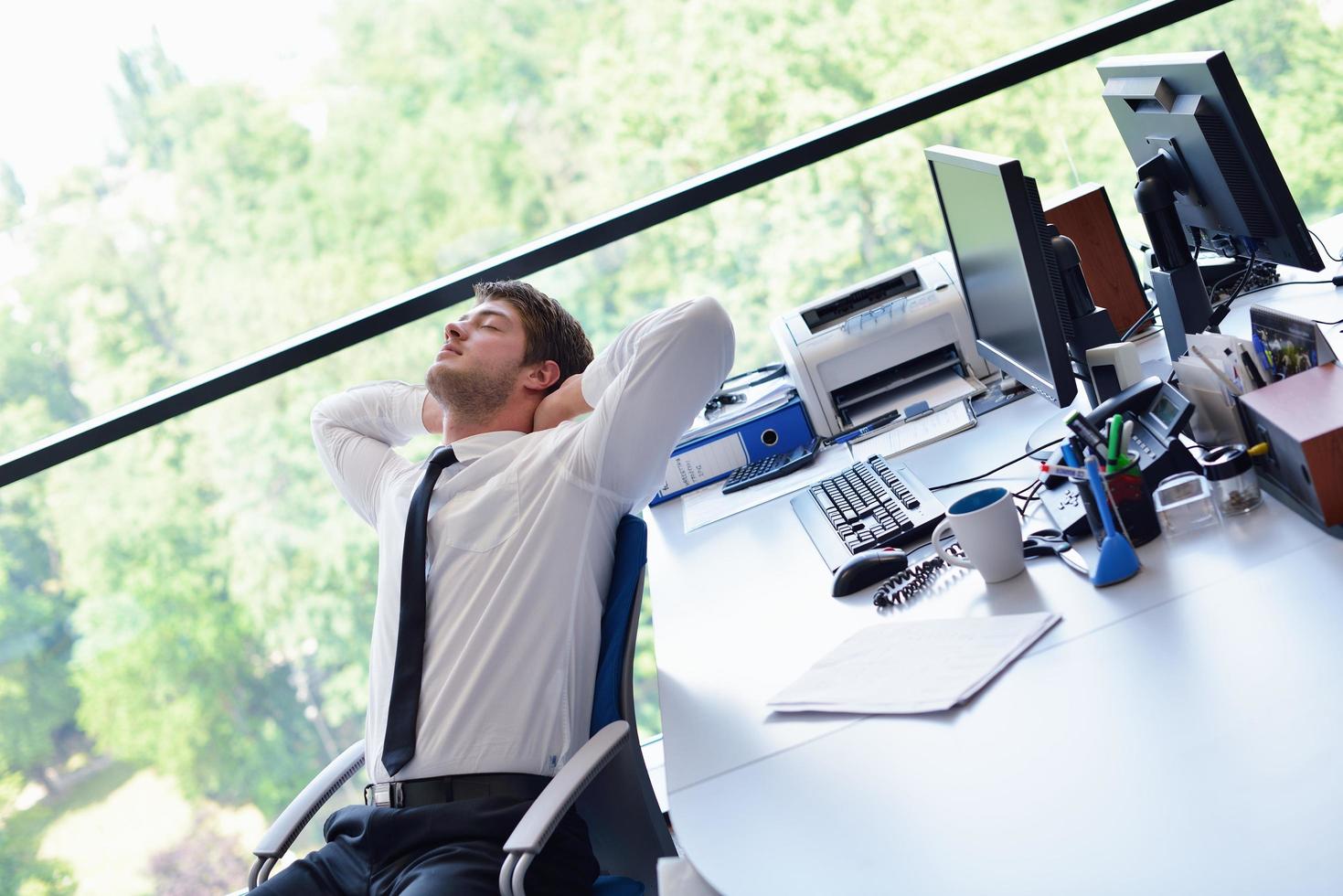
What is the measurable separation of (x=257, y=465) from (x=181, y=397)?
6.89 metres

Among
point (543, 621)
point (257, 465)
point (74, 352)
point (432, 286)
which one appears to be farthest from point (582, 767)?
point (74, 352)

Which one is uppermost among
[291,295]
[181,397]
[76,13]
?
[76,13]

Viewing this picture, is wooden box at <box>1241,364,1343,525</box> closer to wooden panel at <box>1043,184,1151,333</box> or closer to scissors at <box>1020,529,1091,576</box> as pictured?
scissors at <box>1020,529,1091,576</box>

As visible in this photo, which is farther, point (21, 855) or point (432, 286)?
point (21, 855)

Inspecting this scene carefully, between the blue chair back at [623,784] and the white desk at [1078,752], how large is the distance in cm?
14

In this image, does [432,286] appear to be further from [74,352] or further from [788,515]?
[74,352]

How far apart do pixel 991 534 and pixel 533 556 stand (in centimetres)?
71

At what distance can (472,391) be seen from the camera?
2102mm

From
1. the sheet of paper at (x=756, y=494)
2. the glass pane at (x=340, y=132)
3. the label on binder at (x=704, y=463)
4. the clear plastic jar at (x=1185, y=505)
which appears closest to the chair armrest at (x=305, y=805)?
the sheet of paper at (x=756, y=494)

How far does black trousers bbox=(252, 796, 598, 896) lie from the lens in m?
1.51

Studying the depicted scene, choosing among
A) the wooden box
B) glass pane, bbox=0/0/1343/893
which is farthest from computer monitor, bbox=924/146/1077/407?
glass pane, bbox=0/0/1343/893

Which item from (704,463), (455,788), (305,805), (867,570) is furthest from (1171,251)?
(305,805)

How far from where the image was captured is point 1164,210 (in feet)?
6.01

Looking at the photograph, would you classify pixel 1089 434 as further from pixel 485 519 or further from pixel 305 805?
pixel 305 805
